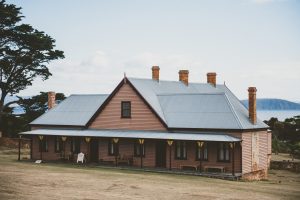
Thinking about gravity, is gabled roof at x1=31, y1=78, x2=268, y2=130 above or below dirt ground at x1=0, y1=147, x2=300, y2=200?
above

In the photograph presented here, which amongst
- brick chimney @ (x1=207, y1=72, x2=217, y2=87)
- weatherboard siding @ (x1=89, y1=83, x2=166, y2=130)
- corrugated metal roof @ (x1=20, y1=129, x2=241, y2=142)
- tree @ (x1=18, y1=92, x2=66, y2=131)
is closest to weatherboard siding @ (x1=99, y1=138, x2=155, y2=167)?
corrugated metal roof @ (x1=20, y1=129, x2=241, y2=142)

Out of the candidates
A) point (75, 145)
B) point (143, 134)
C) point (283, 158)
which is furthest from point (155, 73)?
point (283, 158)

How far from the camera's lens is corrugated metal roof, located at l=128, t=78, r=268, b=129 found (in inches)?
1415

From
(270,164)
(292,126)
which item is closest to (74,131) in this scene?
(270,164)

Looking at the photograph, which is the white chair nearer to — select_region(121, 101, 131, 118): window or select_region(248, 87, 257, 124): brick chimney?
select_region(121, 101, 131, 118): window

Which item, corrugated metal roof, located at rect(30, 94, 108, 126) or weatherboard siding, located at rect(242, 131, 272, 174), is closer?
weatherboard siding, located at rect(242, 131, 272, 174)

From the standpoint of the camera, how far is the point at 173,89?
4550 cm

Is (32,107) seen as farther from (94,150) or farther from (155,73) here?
(155,73)

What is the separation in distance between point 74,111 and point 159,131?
10.5m

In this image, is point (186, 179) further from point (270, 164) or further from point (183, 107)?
point (270, 164)

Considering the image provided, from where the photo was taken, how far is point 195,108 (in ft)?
127

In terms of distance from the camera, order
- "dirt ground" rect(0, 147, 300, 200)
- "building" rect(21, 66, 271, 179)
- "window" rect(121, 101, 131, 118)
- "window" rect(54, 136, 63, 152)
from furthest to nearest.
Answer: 1. "window" rect(54, 136, 63, 152)
2. "window" rect(121, 101, 131, 118)
3. "building" rect(21, 66, 271, 179)
4. "dirt ground" rect(0, 147, 300, 200)

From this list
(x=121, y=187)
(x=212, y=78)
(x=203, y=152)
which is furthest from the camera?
(x=212, y=78)

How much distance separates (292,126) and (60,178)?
44.1 m
